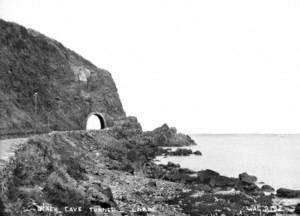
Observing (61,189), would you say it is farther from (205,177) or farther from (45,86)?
(45,86)

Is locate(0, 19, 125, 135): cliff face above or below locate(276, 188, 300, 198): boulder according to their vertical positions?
above

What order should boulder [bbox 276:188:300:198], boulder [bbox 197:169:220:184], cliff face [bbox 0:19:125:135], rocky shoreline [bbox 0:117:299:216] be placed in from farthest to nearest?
cliff face [bbox 0:19:125:135], boulder [bbox 197:169:220:184], boulder [bbox 276:188:300:198], rocky shoreline [bbox 0:117:299:216]

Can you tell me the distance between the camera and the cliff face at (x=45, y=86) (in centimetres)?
5065

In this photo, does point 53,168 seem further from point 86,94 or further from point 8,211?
point 86,94

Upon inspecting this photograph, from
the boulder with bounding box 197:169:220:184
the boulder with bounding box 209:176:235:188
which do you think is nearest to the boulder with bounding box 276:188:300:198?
the boulder with bounding box 209:176:235:188

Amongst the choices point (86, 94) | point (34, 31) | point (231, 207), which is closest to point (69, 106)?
point (86, 94)

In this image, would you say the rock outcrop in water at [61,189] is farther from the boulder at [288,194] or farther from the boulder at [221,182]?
the boulder at [288,194]

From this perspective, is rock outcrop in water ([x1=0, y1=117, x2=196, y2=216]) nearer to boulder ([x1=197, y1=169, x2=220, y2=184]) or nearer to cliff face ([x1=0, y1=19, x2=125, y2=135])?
boulder ([x1=197, y1=169, x2=220, y2=184])

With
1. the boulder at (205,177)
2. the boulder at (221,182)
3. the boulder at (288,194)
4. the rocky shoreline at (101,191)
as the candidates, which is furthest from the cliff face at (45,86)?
the boulder at (288,194)

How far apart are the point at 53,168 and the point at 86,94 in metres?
52.9

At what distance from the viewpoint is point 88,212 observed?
12648mm

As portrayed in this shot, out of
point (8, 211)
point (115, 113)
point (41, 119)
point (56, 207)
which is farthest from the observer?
point (115, 113)

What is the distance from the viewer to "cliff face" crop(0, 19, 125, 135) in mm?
50647

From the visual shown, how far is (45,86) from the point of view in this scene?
61.1 m
